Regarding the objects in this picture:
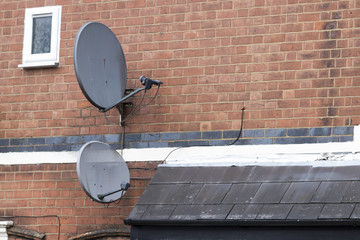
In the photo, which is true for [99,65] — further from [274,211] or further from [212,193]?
[274,211]

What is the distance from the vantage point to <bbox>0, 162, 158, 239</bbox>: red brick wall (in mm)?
9805

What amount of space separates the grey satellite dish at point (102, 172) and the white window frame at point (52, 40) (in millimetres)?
1666

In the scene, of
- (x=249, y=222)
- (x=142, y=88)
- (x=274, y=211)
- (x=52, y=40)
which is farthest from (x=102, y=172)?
(x=52, y=40)

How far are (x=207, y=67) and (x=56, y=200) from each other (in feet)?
8.05

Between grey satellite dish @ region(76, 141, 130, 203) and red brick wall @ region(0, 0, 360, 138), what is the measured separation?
2.26ft

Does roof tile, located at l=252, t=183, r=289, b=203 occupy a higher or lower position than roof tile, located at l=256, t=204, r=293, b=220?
higher

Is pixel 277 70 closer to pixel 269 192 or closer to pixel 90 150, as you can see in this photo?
pixel 269 192

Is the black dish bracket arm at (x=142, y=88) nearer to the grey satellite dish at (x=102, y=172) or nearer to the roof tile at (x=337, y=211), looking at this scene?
the grey satellite dish at (x=102, y=172)

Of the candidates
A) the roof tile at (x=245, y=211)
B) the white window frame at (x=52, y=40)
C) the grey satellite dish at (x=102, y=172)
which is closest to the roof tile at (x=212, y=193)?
the roof tile at (x=245, y=211)

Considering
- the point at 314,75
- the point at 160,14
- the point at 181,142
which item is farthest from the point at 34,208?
the point at 314,75

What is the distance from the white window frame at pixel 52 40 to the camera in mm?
10430

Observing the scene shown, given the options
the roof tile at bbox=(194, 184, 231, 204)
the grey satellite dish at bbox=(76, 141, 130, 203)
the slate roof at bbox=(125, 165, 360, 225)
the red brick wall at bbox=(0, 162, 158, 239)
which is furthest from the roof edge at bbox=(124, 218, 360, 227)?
the red brick wall at bbox=(0, 162, 158, 239)

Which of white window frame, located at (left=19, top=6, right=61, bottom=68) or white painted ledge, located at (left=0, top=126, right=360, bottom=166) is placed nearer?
white painted ledge, located at (left=0, top=126, right=360, bottom=166)

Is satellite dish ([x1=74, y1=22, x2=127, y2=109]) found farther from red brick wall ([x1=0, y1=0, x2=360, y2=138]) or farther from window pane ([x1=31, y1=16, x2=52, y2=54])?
window pane ([x1=31, y1=16, x2=52, y2=54])
